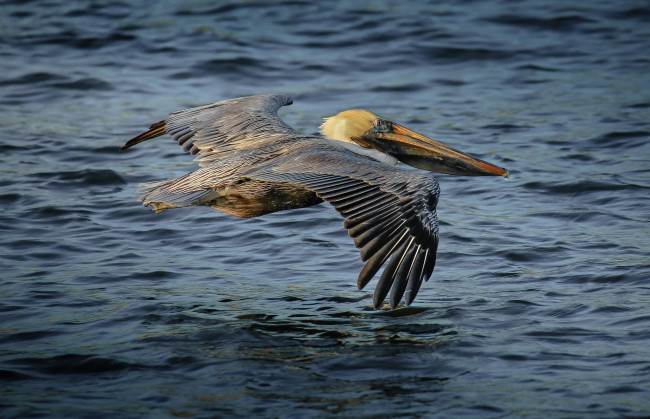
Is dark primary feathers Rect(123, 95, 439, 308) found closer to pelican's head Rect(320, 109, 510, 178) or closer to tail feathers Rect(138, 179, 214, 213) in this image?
tail feathers Rect(138, 179, 214, 213)

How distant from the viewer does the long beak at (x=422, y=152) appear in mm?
6141

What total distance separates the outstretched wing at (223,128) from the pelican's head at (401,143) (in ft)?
1.46

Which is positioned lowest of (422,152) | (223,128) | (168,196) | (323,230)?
(323,230)

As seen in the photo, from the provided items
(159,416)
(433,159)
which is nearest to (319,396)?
(159,416)

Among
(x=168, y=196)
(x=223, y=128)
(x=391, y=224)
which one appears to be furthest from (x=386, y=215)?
(x=223, y=128)

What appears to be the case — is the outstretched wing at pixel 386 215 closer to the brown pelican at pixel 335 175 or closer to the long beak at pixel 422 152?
the brown pelican at pixel 335 175

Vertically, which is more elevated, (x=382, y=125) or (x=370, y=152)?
(x=382, y=125)

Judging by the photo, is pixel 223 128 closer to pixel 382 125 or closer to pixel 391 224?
pixel 382 125

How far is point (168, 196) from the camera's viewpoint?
548 centimetres

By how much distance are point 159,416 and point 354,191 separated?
1601 millimetres

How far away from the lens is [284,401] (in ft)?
13.5

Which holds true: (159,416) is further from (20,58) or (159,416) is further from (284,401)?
(20,58)

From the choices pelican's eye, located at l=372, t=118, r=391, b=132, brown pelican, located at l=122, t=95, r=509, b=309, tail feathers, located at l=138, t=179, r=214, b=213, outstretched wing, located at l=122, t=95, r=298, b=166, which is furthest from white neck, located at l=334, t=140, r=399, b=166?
tail feathers, located at l=138, t=179, r=214, b=213

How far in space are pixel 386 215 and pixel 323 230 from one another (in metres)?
2.12
